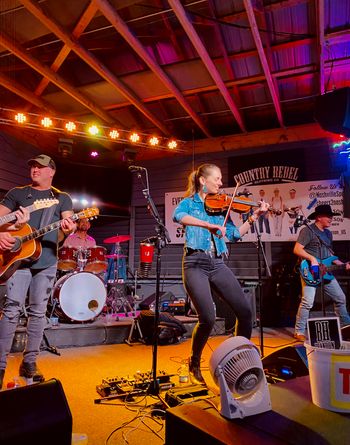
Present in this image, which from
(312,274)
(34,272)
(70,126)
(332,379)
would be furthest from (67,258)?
(332,379)

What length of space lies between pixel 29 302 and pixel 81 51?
3.99m

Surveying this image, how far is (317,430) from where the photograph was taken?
1.58 metres

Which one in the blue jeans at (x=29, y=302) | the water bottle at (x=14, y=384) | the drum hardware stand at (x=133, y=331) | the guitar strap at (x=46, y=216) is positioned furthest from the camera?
the drum hardware stand at (x=133, y=331)

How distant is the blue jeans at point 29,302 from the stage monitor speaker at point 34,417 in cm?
183

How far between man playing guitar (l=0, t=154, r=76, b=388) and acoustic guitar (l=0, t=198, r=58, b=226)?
0.20 feet

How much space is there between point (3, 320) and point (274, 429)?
2.69m

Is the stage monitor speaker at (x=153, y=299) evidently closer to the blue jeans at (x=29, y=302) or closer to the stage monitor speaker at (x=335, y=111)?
the blue jeans at (x=29, y=302)

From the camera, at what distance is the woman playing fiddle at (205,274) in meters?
3.13

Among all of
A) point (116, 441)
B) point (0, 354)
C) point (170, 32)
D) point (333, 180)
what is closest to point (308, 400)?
point (116, 441)

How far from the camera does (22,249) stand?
331 cm

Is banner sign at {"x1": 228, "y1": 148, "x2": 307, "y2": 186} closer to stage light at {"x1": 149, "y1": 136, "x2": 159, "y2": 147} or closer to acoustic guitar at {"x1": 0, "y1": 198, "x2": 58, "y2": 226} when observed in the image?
stage light at {"x1": 149, "y1": 136, "x2": 159, "y2": 147}

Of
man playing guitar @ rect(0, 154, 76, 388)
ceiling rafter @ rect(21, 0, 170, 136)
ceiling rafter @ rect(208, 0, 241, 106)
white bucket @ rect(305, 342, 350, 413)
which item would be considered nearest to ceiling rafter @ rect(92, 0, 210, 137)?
ceiling rafter @ rect(21, 0, 170, 136)

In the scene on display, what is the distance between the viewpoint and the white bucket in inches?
71.3

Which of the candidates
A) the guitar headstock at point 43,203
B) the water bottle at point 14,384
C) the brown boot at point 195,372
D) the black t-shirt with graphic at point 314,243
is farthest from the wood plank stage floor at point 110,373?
the guitar headstock at point 43,203
